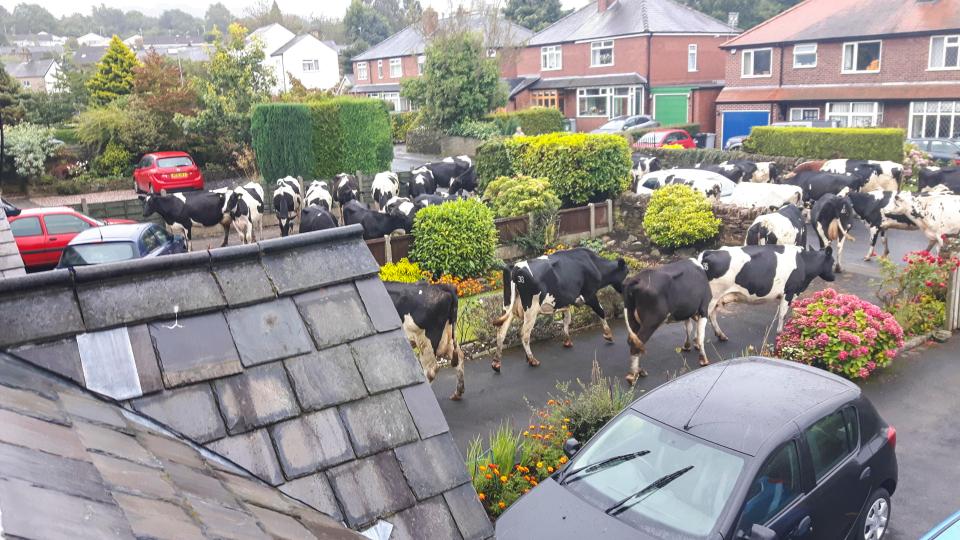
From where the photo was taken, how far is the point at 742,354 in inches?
472

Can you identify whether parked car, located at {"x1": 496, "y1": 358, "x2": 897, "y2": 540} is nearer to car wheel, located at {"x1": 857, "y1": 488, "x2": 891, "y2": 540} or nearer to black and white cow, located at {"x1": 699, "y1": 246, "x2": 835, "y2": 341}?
car wheel, located at {"x1": 857, "y1": 488, "x2": 891, "y2": 540}

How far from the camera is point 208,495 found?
247cm

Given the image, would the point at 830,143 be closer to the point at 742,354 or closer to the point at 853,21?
the point at 853,21

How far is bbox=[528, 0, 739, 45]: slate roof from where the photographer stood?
47.0m

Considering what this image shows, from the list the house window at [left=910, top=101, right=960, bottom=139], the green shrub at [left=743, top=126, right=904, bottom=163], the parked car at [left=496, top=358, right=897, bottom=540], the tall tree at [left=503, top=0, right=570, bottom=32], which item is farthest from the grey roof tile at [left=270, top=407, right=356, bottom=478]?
the tall tree at [left=503, top=0, right=570, bottom=32]

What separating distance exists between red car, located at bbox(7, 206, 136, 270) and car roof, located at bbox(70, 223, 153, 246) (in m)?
3.08

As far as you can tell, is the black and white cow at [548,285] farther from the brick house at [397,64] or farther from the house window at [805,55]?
the brick house at [397,64]

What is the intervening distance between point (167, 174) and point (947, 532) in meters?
27.8

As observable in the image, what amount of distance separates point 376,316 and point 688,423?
3.99 metres

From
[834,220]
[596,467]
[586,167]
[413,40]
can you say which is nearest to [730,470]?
[596,467]

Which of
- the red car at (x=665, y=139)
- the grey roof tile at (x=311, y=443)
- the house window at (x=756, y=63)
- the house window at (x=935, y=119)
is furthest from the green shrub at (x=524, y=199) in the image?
the house window at (x=756, y=63)

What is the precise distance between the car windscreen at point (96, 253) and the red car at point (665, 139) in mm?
25315

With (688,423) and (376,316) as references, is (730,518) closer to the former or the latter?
(688,423)

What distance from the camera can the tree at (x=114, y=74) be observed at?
132 ft
